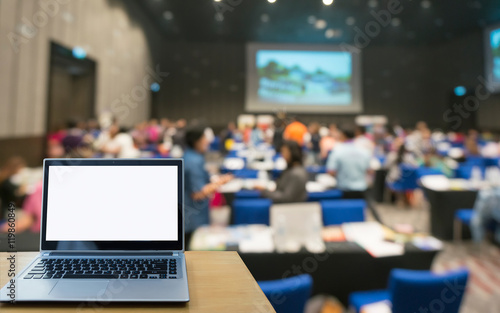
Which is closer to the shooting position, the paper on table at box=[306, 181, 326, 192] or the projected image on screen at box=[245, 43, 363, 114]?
the paper on table at box=[306, 181, 326, 192]

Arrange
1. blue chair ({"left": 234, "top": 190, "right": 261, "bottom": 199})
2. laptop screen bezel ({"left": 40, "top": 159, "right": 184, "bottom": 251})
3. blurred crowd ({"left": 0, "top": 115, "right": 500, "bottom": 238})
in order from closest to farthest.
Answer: laptop screen bezel ({"left": 40, "top": 159, "right": 184, "bottom": 251}) < blurred crowd ({"left": 0, "top": 115, "right": 500, "bottom": 238}) < blue chair ({"left": 234, "top": 190, "right": 261, "bottom": 199})

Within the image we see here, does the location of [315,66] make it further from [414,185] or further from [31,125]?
[31,125]

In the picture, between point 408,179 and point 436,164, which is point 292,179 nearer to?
point 408,179

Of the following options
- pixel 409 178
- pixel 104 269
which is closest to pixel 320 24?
pixel 409 178

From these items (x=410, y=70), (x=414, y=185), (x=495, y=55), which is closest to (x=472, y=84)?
(x=495, y=55)

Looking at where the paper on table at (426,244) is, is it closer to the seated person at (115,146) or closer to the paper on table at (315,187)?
the paper on table at (315,187)

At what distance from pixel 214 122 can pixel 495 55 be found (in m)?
11.2

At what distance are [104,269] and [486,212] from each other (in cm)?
444

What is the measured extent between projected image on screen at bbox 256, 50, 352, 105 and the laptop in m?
14.0

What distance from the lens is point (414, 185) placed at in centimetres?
645

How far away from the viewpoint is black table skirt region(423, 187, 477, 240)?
188 inches

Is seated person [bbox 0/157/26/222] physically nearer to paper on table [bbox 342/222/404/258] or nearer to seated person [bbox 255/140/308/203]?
seated person [bbox 255/140/308/203]

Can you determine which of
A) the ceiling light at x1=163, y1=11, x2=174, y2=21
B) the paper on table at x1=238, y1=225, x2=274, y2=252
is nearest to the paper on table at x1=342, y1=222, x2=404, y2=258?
the paper on table at x1=238, y1=225, x2=274, y2=252

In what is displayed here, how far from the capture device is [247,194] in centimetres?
437
